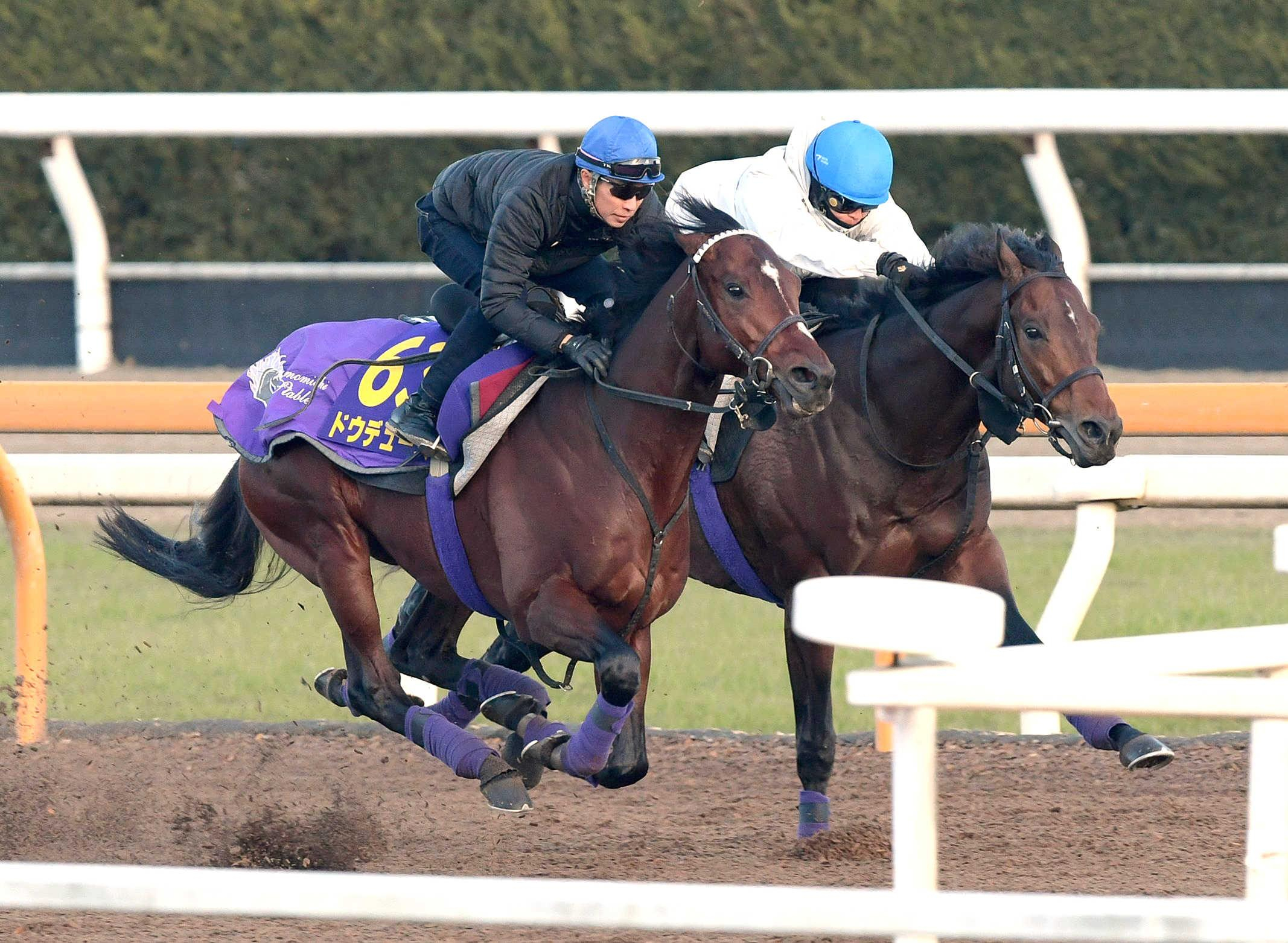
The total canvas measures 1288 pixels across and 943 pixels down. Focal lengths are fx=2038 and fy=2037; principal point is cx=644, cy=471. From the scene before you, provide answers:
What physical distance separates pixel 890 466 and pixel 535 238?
94 cm

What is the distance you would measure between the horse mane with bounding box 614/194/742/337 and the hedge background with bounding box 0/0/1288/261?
168 inches

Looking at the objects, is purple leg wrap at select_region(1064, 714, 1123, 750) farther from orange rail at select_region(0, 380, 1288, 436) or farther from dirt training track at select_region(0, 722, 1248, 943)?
orange rail at select_region(0, 380, 1288, 436)

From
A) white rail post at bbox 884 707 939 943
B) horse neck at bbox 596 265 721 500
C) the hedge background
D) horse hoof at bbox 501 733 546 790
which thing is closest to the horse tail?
horse hoof at bbox 501 733 546 790

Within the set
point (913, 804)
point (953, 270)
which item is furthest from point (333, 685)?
point (913, 804)

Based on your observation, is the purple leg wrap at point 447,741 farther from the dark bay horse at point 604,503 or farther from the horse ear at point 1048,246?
the horse ear at point 1048,246

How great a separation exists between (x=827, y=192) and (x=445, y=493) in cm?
110

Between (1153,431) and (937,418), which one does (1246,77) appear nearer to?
(1153,431)

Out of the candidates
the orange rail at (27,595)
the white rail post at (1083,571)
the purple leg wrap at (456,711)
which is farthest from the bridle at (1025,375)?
the orange rail at (27,595)

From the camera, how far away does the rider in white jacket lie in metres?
4.57

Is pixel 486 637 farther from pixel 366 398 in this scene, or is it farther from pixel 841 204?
pixel 841 204

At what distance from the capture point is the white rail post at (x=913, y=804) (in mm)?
1994

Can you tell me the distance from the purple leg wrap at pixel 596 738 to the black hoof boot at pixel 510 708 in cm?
30

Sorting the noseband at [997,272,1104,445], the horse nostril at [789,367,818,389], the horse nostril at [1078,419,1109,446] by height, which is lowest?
the horse nostril at [1078,419,1109,446]

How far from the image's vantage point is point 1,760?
512cm
